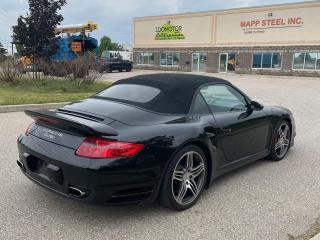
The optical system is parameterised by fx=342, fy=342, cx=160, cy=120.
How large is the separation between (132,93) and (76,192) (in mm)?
1514

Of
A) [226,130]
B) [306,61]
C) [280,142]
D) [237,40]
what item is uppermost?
[237,40]

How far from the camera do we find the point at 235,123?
444 cm

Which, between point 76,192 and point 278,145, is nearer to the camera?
point 76,192

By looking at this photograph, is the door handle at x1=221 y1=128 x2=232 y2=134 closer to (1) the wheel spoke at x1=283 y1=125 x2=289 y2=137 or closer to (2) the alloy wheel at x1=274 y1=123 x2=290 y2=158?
(2) the alloy wheel at x1=274 y1=123 x2=290 y2=158

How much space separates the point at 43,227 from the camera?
3262 millimetres

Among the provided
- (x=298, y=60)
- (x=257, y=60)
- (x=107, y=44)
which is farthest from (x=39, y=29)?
(x=107, y=44)

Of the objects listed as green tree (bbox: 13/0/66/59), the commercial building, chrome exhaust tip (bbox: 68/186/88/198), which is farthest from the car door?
the commercial building

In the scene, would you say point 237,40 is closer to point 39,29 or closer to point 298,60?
point 298,60

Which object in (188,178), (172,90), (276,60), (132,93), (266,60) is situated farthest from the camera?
(266,60)

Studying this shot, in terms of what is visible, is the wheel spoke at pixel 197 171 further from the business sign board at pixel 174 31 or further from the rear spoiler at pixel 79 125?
the business sign board at pixel 174 31

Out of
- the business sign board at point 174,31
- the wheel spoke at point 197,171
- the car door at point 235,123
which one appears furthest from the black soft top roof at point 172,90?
the business sign board at point 174,31

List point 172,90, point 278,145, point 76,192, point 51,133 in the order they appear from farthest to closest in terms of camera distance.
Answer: point 278,145 < point 172,90 < point 51,133 < point 76,192

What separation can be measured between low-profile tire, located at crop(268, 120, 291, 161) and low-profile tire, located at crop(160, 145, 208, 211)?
1917 mm

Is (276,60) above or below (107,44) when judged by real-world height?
below
